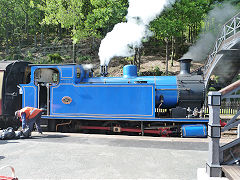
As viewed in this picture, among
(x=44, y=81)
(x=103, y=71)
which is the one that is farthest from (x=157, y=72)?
(x=44, y=81)

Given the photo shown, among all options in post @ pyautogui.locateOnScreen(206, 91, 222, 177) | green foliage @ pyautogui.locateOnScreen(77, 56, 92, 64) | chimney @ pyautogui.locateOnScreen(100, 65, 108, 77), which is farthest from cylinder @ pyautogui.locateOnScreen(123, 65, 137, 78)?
green foliage @ pyautogui.locateOnScreen(77, 56, 92, 64)

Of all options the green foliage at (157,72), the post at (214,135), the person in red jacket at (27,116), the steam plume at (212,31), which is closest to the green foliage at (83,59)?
the green foliage at (157,72)

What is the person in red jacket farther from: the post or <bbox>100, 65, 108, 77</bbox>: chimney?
the post

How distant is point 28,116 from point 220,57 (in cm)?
1020

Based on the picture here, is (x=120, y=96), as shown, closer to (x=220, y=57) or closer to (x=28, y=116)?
(x=28, y=116)

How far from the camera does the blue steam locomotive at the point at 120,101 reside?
7398 millimetres

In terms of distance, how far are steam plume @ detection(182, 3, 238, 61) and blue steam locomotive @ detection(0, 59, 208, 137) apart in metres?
9.20

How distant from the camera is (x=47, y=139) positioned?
6.61 meters

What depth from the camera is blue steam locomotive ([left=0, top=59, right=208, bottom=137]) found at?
24.3 feet

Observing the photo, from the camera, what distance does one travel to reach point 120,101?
7.58 metres

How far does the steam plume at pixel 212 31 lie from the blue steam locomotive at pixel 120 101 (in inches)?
362

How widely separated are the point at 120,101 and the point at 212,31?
56.6 feet

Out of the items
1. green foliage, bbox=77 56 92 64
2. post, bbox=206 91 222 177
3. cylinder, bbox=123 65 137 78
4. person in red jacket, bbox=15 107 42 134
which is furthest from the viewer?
green foliage, bbox=77 56 92 64

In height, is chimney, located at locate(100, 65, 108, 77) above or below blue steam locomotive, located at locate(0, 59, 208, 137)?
above
